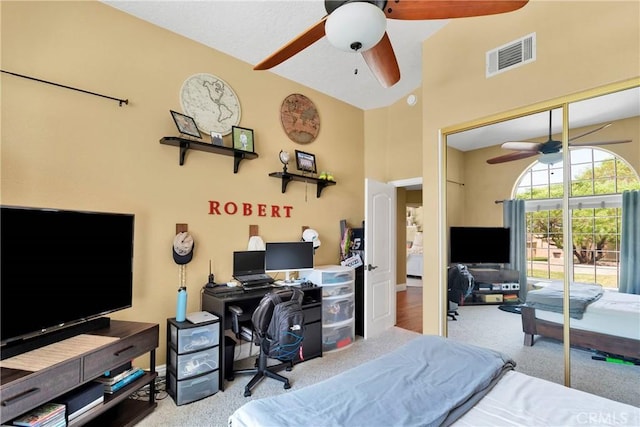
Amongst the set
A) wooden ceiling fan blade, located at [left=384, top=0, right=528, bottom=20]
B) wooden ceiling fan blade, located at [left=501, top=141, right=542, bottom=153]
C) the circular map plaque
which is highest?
the circular map plaque

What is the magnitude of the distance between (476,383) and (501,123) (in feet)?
7.45

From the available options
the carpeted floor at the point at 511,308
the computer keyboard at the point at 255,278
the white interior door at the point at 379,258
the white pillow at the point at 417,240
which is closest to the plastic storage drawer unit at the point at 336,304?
Answer: the white interior door at the point at 379,258

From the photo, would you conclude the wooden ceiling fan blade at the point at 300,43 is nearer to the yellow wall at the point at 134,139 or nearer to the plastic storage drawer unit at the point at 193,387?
the yellow wall at the point at 134,139

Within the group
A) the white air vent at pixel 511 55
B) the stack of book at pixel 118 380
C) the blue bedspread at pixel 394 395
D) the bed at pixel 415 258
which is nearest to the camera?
the blue bedspread at pixel 394 395

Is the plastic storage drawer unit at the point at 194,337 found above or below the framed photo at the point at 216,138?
below

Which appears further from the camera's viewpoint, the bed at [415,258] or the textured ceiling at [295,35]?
the bed at [415,258]

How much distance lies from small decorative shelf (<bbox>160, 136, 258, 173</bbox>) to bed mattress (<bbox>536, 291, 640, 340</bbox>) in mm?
3266

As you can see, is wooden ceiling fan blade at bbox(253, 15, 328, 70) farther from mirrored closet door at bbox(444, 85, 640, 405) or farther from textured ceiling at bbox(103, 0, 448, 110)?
mirrored closet door at bbox(444, 85, 640, 405)

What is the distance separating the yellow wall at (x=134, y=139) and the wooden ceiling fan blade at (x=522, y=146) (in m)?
2.40

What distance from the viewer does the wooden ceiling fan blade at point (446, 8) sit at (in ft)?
5.13

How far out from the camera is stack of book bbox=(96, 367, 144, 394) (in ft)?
6.81

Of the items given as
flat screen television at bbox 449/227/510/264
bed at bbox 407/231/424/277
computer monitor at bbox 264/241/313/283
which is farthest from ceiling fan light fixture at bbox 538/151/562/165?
bed at bbox 407/231/424/277

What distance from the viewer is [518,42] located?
2.63 meters

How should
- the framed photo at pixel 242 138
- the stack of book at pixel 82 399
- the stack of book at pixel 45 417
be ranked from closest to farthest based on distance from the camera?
the stack of book at pixel 45 417
the stack of book at pixel 82 399
the framed photo at pixel 242 138
